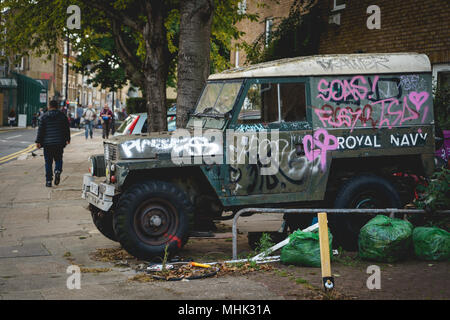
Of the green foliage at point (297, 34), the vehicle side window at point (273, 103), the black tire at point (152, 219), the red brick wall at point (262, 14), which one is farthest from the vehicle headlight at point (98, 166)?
→ the red brick wall at point (262, 14)

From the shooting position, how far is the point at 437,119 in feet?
37.7

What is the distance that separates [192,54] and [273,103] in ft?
12.9

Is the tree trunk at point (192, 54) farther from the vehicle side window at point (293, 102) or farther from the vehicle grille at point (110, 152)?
the vehicle side window at point (293, 102)

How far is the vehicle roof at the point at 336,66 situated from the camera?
8.05m

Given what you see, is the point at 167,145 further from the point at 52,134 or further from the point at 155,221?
the point at 52,134

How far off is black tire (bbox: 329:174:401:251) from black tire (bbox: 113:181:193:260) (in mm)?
1927

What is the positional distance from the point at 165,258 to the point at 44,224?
427 centimetres

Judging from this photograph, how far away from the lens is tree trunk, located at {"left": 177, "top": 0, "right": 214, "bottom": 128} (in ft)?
37.7

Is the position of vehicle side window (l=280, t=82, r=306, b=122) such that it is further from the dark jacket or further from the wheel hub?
the dark jacket

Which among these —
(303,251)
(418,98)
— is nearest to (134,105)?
(418,98)

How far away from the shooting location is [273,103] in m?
8.02

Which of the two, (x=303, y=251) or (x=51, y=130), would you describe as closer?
(x=303, y=251)
